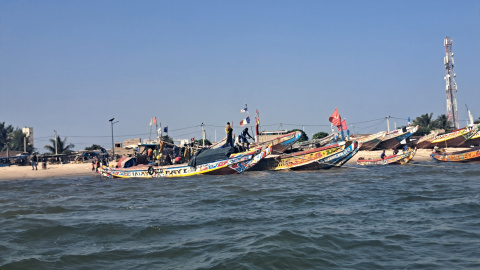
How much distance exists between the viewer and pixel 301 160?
26359 mm

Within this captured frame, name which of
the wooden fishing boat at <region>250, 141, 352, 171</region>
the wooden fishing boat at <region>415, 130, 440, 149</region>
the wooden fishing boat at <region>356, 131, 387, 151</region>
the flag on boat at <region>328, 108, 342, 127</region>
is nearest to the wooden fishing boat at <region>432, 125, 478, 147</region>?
the wooden fishing boat at <region>415, 130, 440, 149</region>

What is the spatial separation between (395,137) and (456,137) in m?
5.91

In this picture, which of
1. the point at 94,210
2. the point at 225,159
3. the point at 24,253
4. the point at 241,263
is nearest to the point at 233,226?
the point at 241,263

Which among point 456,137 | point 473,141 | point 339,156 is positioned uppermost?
point 456,137

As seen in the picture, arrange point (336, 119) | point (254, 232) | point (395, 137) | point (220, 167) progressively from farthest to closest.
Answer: point (395, 137)
point (336, 119)
point (220, 167)
point (254, 232)

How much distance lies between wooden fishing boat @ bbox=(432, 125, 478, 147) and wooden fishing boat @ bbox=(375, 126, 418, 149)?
2.61 m

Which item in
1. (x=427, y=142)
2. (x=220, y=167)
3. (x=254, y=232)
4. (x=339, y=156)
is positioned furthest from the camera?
(x=427, y=142)

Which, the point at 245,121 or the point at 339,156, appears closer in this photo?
the point at 339,156

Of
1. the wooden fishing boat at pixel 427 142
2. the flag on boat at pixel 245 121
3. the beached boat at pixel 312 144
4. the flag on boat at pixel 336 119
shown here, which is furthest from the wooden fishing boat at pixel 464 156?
the flag on boat at pixel 245 121

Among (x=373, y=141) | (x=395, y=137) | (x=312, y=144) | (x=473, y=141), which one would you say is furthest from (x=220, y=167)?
(x=473, y=141)

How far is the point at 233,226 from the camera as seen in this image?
9.68 metres

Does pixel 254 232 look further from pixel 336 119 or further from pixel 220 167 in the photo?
pixel 336 119

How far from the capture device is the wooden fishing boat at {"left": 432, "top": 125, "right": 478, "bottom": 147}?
42.2 metres

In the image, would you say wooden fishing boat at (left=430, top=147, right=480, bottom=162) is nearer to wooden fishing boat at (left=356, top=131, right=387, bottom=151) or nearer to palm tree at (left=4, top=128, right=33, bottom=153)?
wooden fishing boat at (left=356, top=131, right=387, bottom=151)
